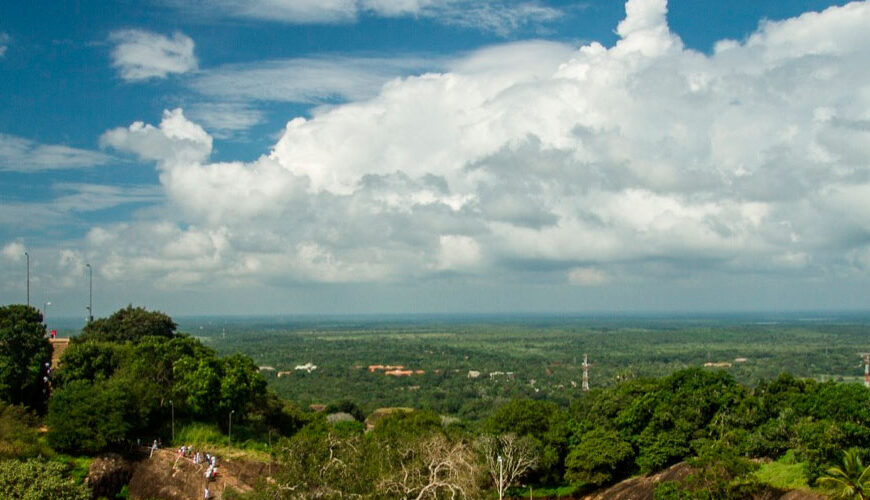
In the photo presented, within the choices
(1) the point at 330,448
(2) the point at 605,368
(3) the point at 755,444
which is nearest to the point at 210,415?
(1) the point at 330,448

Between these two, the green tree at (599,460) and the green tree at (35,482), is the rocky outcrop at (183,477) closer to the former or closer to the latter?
the green tree at (35,482)

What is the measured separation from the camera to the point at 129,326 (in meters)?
49.4

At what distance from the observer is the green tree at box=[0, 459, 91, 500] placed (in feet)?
79.1

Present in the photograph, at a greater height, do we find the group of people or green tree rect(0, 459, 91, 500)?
green tree rect(0, 459, 91, 500)

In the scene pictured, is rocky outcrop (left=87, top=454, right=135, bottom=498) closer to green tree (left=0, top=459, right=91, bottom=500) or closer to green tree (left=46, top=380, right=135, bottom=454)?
green tree (left=46, top=380, right=135, bottom=454)

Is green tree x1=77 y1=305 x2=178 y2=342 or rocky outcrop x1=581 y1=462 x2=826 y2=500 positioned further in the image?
green tree x1=77 y1=305 x2=178 y2=342

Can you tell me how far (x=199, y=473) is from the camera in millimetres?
30406

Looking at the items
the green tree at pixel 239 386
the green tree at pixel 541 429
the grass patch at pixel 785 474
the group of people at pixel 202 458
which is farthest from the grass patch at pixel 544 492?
the green tree at pixel 239 386

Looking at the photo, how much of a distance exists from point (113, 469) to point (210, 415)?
7354 millimetres

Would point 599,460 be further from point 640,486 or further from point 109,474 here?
point 109,474

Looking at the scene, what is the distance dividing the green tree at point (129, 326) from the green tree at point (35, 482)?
2326 cm

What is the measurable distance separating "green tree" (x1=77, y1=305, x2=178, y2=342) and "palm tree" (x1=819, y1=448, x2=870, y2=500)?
135 ft

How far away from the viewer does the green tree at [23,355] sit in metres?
33.6

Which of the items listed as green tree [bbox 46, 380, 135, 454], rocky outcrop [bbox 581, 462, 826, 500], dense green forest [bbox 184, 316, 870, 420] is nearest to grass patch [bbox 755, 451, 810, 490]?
rocky outcrop [bbox 581, 462, 826, 500]
